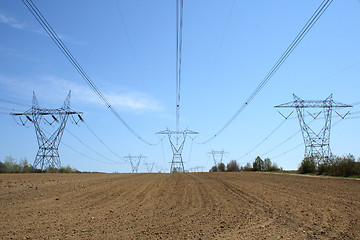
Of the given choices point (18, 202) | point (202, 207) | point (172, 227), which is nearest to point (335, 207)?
point (202, 207)

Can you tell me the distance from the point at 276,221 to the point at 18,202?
809 centimetres

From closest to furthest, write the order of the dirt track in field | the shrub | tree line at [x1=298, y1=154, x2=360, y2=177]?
the dirt track in field
tree line at [x1=298, y1=154, x2=360, y2=177]
the shrub

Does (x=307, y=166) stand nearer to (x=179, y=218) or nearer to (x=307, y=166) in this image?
(x=307, y=166)

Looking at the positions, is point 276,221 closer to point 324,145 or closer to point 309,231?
point 309,231

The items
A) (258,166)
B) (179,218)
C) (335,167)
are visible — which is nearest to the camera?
(179,218)

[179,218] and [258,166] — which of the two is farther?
[258,166]

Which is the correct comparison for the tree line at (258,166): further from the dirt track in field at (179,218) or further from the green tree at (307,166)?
the dirt track in field at (179,218)

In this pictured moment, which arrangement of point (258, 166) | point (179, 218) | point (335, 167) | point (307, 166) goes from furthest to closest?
point (258, 166), point (307, 166), point (335, 167), point (179, 218)

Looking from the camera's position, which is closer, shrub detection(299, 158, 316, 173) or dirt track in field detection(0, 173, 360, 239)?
dirt track in field detection(0, 173, 360, 239)

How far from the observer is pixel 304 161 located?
30.5 meters

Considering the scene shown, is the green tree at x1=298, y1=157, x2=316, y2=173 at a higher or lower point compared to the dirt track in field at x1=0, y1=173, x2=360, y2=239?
higher

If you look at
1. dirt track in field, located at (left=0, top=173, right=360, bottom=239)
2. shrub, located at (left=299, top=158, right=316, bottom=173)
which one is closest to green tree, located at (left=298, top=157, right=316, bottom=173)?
shrub, located at (left=299, top=158, right=316, bottom=173)

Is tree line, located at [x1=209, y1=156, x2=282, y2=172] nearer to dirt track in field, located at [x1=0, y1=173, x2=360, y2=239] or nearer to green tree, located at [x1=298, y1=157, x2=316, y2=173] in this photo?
green tree, located at [x1=298, y1=157, x2=316, y2=173]

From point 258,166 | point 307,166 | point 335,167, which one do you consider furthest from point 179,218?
point 258,166
